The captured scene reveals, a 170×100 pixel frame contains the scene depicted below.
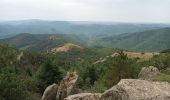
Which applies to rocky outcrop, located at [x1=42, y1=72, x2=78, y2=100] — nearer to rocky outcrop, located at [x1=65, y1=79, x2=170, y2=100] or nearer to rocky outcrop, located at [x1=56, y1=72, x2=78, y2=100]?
rocky outcrop, located at [x1=56, y1=72, x2=78, y2=100]

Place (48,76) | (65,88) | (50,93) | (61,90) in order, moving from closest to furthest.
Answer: (65,88) < (61,90) < (50,93) < (48,76)

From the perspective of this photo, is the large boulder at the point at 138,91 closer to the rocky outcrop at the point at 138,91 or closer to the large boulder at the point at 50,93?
the rocky outcrop at the point at 138,91

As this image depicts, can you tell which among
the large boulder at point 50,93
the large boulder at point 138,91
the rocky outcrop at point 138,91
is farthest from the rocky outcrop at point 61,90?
the large boulder at point 138,91

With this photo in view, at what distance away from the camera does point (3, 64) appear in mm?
84750

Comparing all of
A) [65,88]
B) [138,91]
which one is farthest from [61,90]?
[138,91]

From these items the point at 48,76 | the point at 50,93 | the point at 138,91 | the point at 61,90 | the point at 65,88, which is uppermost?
the point at 138,91

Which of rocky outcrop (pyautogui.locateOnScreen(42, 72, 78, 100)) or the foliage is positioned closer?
rocky outcrop (pyautogui.locateOnScreen(42, 72, 78, 100))

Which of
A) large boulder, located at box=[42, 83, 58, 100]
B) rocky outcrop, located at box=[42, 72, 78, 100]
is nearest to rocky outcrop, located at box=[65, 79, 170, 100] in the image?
rocky outcrop, located at box=[42, 72, 78, 100]

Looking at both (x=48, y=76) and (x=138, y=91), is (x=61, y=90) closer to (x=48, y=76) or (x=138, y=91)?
(x=48, y=76)

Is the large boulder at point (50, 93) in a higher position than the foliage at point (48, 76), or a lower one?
higher

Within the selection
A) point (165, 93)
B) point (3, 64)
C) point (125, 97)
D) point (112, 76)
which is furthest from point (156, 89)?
point (3, 64)

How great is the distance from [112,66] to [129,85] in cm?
4482

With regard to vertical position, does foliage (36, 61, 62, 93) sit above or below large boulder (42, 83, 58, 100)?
below

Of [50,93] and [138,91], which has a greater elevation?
[138,91]
